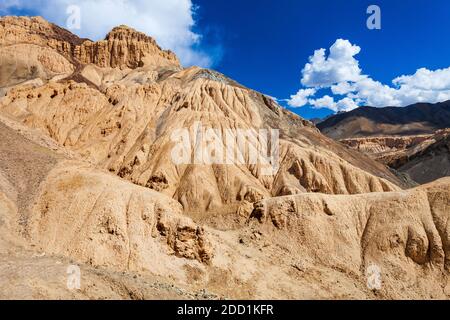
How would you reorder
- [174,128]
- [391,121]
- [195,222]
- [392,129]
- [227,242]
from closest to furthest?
[227,242] < [195,222] < [174,128] < [392,129] < [391,121]

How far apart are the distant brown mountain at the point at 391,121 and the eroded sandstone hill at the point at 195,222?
430 ft

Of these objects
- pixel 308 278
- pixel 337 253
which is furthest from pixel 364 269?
pixel 308 278

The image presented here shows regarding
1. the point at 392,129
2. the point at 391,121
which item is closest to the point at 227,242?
the point at 392,129

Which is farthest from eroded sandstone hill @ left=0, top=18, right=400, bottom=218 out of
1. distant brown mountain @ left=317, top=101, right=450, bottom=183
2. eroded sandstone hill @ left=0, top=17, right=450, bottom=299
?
distant brown mountain @ left=317, top=101, right=450, bottom=183

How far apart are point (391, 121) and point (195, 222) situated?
6381 inches

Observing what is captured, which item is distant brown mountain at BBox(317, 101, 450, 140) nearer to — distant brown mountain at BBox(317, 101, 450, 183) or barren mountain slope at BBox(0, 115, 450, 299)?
distant brown mountain at BBox(317, 101, 450, 183)

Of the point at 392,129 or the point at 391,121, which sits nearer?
the point at 392,129

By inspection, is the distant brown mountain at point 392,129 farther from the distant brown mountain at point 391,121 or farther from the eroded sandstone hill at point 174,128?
the eroded sandstone hill at point 174,128

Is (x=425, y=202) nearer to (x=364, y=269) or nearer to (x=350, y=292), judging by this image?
(x=364, y=269)

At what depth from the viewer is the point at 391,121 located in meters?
180

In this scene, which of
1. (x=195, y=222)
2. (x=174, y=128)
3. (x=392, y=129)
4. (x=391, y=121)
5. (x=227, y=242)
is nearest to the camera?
(x=227, y=242)

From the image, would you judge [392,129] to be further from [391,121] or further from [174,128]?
[174,128]

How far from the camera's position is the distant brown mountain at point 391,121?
171750 millimetres

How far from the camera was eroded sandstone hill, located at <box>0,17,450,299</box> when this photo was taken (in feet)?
80.9
